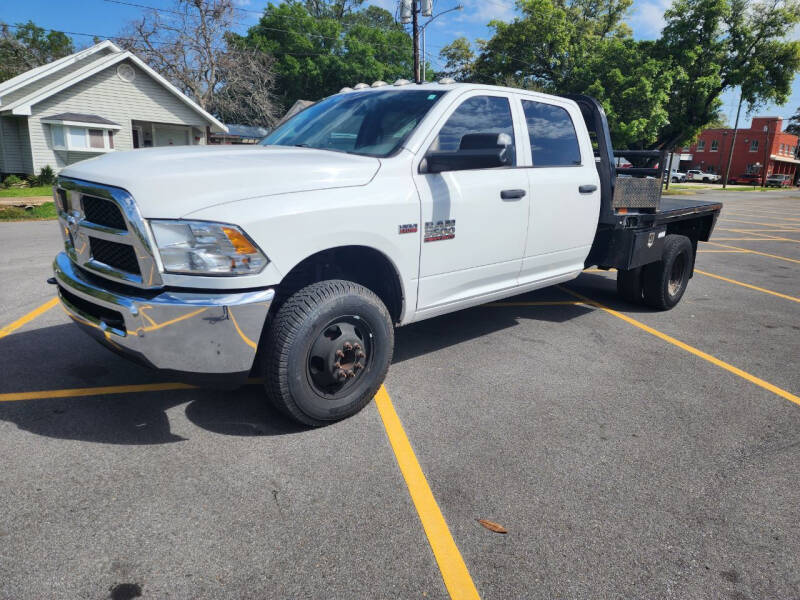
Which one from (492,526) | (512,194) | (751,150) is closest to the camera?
(492,526)

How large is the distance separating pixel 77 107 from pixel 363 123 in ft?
81.0

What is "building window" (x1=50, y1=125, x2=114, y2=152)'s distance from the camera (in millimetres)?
22578

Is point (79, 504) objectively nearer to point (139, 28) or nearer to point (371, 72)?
point (139, 28)

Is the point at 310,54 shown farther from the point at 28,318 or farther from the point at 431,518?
the point at 431,518

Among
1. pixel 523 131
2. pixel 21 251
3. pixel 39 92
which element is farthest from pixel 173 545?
pixel 39 92

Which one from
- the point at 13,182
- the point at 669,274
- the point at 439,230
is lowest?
the point at 13,182

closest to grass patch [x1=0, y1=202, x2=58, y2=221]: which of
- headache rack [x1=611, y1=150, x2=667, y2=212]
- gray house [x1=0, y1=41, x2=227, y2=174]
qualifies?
gray house [x1=0, y1=41, x2=227, y2=174]

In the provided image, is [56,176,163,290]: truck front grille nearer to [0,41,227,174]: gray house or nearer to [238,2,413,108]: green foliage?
[0,41,227,174]: gray house

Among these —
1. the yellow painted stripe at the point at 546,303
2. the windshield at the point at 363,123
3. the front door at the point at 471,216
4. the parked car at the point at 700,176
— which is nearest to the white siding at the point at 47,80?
the windshield at the point at 363,123

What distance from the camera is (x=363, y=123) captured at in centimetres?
393

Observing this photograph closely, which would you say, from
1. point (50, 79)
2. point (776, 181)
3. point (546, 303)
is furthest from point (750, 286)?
point (776, 181)

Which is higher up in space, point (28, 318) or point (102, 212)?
point (102, 212)

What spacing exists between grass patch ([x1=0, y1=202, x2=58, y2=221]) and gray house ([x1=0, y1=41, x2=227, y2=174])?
9969 millimetres

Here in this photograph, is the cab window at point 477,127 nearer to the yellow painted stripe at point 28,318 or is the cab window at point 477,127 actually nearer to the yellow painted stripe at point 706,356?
the yellow painted stripe at point 706,356
